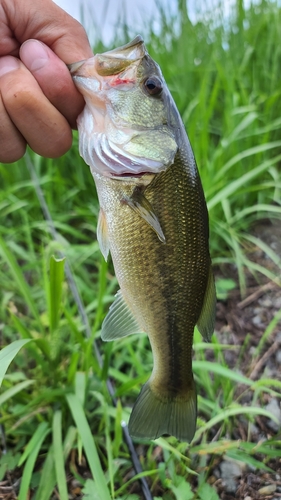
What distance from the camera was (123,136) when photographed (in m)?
1.10

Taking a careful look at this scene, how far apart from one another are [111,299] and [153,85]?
40.7 inches

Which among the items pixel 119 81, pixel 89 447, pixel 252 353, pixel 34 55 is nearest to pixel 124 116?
pixel 119 81

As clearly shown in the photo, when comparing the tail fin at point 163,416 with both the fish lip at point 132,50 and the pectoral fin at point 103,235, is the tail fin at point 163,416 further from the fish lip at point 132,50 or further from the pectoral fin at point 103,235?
the fish lip at point 132,50

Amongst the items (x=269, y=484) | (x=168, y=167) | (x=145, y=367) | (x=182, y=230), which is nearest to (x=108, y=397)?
(x=145, y=367)

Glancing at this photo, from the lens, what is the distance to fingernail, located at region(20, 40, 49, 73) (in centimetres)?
110

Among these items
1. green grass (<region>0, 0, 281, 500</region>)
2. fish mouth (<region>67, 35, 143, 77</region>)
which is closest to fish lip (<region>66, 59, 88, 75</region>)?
fish mouth (<region>67, 35, 143, 77</region>)

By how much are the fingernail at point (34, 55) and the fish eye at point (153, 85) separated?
0.90 ft

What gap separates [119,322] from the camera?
1.16m

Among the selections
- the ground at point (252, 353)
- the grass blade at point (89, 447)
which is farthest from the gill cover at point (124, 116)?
the ground at point (252, 353)

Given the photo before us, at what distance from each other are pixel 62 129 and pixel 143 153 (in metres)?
0.26

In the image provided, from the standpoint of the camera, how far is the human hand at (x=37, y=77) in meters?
1.09

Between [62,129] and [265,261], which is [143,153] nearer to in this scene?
[62,129]

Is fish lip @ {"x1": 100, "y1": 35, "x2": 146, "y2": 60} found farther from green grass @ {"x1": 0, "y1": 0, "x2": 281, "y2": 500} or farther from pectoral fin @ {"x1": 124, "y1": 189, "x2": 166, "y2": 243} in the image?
green grass @ {"x1": 0, "y1": 0, "x2": 281, "y2": 500}

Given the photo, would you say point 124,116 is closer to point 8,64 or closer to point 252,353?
point 8,64
